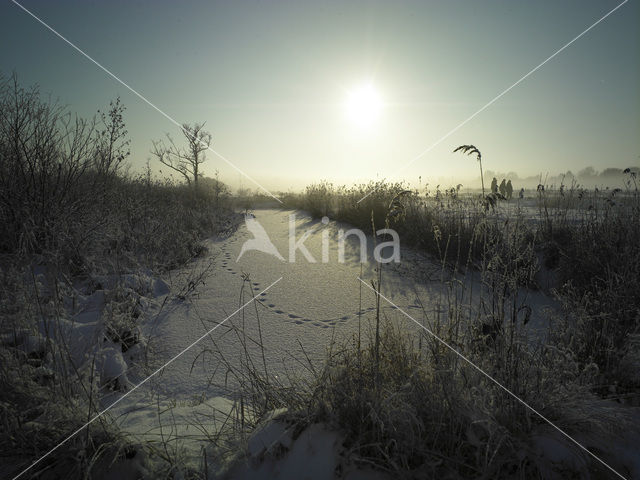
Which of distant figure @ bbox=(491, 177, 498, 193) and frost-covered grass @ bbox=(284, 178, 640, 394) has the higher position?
distant figure @ bbox=(491, 177, 498, 193)

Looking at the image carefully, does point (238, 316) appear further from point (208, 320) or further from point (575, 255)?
point (575, 255)

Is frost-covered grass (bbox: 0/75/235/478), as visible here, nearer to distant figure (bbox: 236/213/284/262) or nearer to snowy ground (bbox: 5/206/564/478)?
snowy ground (bbox: 5/206/564/478)

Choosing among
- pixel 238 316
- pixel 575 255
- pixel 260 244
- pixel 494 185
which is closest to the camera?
pixel 494 185

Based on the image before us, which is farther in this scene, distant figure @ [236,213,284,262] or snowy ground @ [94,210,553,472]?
distant figure @ [236,213,284,262]

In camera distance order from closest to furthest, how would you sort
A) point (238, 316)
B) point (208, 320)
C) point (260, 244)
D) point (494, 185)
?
point (494, 185) < point (208, 320) < point (238, 316) < point (260, 244)

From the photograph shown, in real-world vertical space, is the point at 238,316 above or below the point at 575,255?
below

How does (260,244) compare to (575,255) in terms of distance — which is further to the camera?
(260,244)

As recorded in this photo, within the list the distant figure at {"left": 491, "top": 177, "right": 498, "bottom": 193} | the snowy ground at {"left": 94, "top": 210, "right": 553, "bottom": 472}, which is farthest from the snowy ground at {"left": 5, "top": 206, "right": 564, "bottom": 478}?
the distant figure at {"left": 491, "top": 177, "right": 498, "bottom": 193}

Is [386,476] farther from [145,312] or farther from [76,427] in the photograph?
[145,312]

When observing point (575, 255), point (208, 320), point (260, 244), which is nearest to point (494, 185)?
point (208, 320)

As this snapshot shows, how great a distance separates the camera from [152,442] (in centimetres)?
129

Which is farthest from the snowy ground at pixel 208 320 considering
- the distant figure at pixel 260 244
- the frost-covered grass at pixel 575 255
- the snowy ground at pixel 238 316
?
the frost-covered grass at pixel 575 255

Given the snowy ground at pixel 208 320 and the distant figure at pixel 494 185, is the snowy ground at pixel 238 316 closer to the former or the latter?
the snowy ground at pixel 208 320

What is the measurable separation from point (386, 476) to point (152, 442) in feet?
3.48
